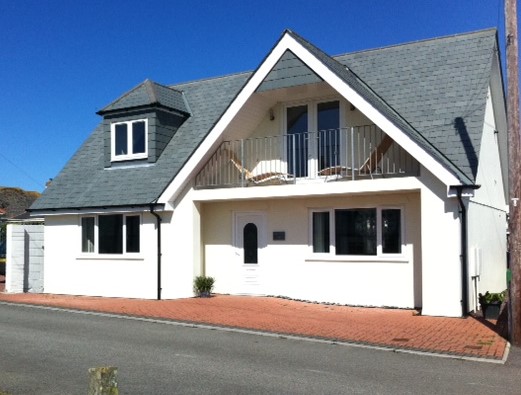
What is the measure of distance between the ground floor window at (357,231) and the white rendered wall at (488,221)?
186cm

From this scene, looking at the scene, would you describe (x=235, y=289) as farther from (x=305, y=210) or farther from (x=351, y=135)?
(x=351, y=135)

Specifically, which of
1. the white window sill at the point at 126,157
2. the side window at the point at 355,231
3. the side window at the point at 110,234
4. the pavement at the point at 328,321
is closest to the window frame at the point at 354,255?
the side window at the point at 355,231

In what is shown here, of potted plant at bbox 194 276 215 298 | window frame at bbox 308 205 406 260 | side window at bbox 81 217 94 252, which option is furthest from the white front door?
side window at bbox 81 217 94 252

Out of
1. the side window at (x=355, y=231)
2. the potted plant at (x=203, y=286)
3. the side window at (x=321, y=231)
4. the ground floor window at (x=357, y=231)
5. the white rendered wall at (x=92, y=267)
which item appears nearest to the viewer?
the ground floor window at (x=357, y=231)

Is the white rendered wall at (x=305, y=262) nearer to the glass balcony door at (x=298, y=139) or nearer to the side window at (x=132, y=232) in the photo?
the glass balcony door at (x=298, y=139)

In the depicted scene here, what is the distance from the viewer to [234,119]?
16688 mm

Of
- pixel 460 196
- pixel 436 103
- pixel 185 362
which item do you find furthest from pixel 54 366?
pixel 436 103

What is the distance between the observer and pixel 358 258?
15.4 m

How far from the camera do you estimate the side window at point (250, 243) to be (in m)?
17.4

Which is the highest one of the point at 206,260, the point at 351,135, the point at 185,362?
the point at 351,135

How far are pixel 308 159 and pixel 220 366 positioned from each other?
868 cm

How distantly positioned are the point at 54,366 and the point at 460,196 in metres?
8.68

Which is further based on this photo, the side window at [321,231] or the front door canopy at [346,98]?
the side window at [321,231]

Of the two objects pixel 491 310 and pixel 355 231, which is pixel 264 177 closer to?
pixel 355 231
